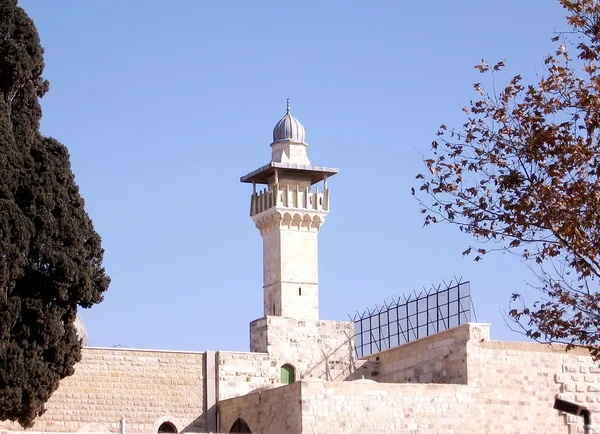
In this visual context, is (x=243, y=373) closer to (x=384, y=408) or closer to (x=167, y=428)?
(x=167, y=428)

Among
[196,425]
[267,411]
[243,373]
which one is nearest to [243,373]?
[243,373]

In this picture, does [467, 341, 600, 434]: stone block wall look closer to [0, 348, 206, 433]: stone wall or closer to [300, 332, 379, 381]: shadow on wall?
[300, 332, 379, 381]: shadow on wall

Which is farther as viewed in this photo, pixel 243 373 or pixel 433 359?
pixel 243 373

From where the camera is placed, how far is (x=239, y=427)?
92.6 feet

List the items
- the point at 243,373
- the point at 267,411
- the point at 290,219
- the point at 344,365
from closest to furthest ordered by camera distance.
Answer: the point at 267,411 < the point at 243,373 < the point at 344,365 < the point at 290,219

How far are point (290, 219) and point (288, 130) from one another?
295 centimetres

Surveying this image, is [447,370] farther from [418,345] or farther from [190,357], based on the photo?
[190,357]

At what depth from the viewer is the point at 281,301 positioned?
33.6m

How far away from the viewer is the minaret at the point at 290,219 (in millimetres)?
33906

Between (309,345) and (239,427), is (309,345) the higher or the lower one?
the higher one

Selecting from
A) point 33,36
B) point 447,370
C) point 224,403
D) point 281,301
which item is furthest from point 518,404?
point 33,36

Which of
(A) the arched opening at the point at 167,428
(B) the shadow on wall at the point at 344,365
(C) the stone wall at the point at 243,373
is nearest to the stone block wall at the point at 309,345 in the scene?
(B) the shadow on wall at the point at 344,365

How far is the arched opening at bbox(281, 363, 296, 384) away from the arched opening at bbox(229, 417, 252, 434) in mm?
2717

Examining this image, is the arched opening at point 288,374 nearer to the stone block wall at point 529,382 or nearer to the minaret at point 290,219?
the minaret at point 290,219
